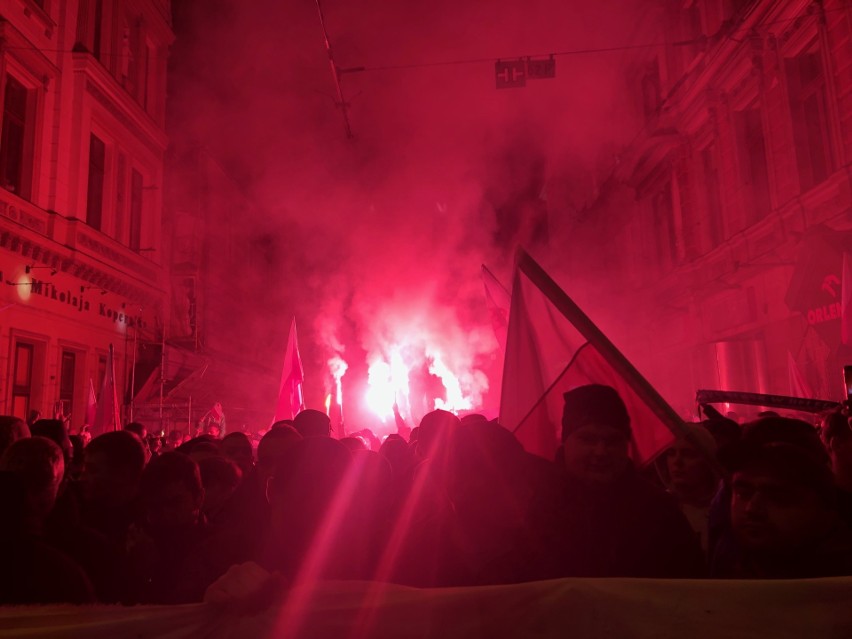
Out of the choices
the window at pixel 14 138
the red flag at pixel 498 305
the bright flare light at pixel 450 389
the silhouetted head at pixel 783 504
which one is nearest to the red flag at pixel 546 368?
the silhouetted head at pixel 783 504

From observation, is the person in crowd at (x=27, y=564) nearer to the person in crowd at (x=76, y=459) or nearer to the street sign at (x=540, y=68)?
the person in crowd at (x=76, y=459)

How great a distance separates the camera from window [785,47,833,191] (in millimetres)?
14398

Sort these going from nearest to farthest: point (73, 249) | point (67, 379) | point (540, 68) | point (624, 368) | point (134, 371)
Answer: point (624, 368)
point (540, 68)
point (73, 249)
point (67, 379)
point (134, 371)

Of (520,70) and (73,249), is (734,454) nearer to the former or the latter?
(520,70)

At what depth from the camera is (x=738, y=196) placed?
58.2ft

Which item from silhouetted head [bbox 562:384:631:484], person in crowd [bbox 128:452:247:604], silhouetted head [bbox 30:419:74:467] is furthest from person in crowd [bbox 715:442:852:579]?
silhouetted head [bbox 30:419:74:467]

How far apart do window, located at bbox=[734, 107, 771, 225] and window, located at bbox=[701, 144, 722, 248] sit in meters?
1.35

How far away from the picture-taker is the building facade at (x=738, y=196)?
13.6m

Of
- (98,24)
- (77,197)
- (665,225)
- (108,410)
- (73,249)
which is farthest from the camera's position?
(665,225)

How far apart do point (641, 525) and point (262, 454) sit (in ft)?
8.69

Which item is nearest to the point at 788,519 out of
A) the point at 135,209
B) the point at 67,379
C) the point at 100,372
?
the point at 67,379

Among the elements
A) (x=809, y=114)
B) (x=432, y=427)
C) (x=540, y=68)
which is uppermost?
(x=540, y=68)

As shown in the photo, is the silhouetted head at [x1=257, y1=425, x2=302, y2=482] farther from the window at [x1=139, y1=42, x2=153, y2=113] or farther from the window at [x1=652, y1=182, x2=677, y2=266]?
the window at [x1=652, y1=182, x2=677, y2=266]

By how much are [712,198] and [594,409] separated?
19.4m
